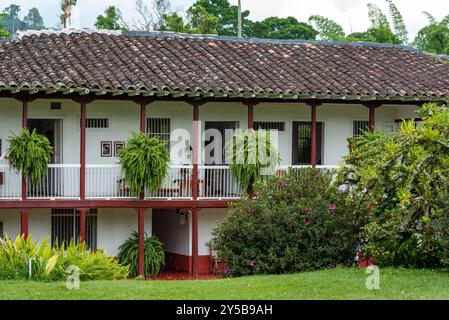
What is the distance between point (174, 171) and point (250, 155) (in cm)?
215

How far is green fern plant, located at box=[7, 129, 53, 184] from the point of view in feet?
92.9

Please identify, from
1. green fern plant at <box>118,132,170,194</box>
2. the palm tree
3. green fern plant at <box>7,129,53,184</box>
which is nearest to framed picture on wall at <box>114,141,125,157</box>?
green fern plant at <box>118,132,170,194</box>

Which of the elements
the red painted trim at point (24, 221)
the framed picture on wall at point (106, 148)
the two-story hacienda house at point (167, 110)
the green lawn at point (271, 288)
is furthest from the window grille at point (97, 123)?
the green lawn at point (271, 288)

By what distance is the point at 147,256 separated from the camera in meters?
A: 30.0

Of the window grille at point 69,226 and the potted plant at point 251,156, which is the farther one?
the window grille at point 69,226

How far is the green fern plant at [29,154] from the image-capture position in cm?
2831

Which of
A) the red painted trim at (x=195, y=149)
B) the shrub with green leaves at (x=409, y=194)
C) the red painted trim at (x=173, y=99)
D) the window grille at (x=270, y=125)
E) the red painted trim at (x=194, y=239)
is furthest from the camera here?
the window grille at (x=270, y=125)

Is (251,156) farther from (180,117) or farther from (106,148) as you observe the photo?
(106,148)

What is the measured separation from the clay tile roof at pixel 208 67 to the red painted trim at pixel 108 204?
9.33ft

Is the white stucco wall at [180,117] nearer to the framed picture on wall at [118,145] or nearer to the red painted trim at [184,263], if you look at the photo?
the framed picture on wall at [118,145]
